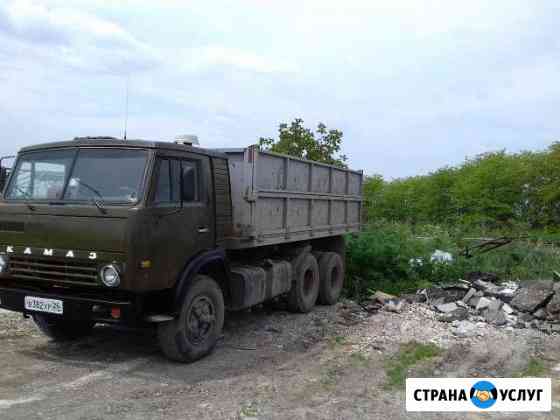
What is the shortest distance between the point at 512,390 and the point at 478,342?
6.65ft

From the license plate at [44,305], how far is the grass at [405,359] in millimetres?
3336

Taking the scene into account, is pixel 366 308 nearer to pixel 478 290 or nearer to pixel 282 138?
pixel 478 290

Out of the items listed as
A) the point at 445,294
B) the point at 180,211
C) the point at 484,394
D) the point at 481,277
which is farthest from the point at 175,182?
the point at 481,277

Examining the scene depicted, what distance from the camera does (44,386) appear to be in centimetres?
508

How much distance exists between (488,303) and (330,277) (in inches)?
104

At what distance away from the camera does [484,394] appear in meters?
5.11

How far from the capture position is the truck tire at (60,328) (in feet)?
21.0

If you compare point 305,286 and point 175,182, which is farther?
point 305,286

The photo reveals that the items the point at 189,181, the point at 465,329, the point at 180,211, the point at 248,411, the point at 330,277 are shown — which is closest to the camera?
the point at 248,411

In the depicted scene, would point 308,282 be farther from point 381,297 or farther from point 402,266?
point 402,266

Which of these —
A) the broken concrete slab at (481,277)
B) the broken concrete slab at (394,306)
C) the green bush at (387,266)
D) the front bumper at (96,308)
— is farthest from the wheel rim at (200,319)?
the broken concrete slab at (481,277)

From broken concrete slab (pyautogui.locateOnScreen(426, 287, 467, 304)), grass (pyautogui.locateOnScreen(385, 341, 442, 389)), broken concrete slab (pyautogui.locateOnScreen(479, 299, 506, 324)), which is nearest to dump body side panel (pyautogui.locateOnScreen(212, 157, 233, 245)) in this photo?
grass (pyautogui.locateOnScreen(385, 341, 442, 389))

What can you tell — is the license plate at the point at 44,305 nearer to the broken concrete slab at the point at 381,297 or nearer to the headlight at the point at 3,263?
the headlight at the point at 3,263

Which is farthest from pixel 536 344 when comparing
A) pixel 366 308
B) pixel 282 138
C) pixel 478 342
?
pixel 282 138
